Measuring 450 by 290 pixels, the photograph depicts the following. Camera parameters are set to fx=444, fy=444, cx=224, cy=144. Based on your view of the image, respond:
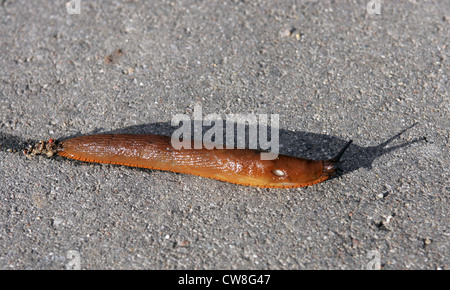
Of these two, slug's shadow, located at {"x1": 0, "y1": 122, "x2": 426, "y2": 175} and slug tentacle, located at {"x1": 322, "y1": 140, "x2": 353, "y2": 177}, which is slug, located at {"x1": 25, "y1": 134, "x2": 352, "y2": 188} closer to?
slug tentacle, located at {"x1": 322, "y1": 140, "x2": 353, "y2": 177}

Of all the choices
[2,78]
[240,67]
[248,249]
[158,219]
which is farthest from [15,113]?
[248,249]

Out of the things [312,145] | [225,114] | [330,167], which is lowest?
[330,167]

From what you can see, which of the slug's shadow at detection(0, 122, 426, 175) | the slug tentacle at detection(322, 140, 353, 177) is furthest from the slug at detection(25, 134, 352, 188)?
the slug's shadow at detection(0, 122, 426, 175)

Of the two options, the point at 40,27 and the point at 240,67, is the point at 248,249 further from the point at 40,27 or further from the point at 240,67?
the point at 40,27

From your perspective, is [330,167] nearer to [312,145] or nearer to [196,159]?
[312,145]

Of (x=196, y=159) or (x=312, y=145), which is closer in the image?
(x=196, y=159)

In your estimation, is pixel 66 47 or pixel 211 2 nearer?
pixel 66 47

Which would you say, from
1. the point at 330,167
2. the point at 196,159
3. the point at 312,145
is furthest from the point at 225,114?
the point at 330,167
